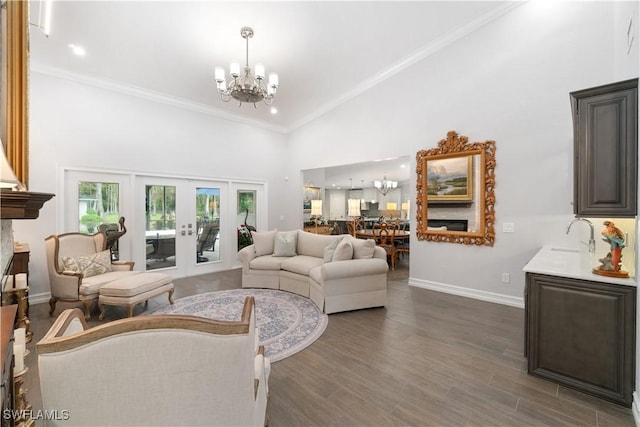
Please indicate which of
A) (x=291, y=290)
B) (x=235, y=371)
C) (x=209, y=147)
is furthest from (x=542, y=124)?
(x=209, y=147)

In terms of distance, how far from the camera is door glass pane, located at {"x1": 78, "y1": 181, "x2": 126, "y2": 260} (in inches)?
176

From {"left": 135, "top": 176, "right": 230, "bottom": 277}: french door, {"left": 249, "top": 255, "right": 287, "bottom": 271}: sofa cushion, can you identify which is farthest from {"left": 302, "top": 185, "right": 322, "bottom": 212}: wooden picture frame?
{"left": 249, "top": 255, "right": 287, "bottom": 271}: sofa cushion

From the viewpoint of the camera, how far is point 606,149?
2.04 metres

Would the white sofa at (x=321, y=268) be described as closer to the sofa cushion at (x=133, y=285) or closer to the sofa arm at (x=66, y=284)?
the sofa cushion at (x=133, y=285)

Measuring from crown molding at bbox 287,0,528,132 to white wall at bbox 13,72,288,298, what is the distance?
2218mm

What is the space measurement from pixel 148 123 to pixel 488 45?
228 inches

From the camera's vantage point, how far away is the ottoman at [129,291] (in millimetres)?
3318

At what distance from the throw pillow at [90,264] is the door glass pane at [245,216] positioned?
275 cm

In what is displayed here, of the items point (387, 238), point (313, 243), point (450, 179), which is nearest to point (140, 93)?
point (313, 243)

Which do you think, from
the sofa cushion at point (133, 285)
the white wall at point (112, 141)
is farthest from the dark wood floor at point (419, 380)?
the white wall at point (112, 141)

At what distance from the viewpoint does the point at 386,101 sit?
5.18 meters

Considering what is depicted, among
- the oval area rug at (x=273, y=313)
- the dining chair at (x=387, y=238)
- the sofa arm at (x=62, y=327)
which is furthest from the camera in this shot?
the dining chair at (x=387, y=238)

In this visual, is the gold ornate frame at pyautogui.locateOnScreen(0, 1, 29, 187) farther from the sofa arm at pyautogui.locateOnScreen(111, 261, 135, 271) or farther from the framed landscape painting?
the framed landscape painting

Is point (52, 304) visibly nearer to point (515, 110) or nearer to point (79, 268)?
point (79, 268)
